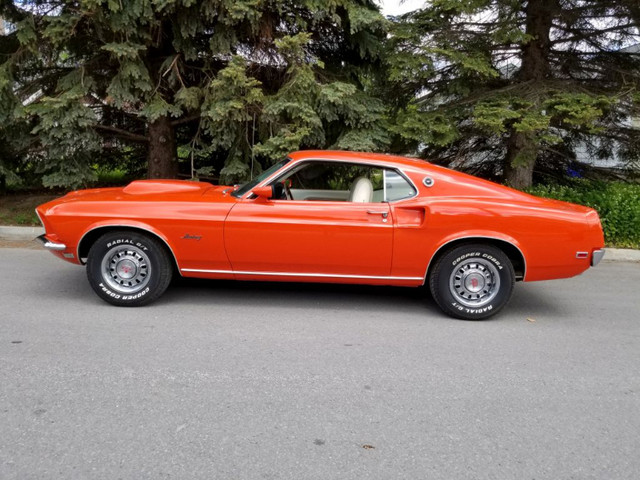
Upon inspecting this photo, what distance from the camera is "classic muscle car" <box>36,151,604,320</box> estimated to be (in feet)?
15.0

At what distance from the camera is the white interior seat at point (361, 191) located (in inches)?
192

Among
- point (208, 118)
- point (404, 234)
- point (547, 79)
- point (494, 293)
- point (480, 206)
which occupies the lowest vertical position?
point (494, 293)

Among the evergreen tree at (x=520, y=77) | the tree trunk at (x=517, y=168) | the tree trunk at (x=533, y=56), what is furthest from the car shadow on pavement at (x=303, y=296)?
the tree trunk at (x=533, y=56)

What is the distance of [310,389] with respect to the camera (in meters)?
3.26

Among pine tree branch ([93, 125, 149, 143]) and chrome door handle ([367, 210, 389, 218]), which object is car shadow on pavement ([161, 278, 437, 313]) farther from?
pine tree branch ([93, 125, 149, 143])

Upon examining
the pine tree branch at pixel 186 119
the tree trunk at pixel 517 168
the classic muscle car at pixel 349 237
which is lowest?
the classic muscle car at pixel 349 237

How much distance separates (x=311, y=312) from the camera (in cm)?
478

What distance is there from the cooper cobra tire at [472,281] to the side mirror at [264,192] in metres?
1.69

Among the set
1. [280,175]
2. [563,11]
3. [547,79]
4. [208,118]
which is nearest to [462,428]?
[280,175]

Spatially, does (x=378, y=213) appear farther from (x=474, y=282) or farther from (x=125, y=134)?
(x=125, y=134)

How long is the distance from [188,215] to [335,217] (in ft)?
4.44

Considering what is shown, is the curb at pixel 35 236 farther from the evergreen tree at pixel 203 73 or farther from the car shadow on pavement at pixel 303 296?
the car shadow on pavement at pixel 303 296

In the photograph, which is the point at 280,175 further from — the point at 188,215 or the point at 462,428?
the point at 462,428

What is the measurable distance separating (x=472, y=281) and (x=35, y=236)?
6699 millimetres
